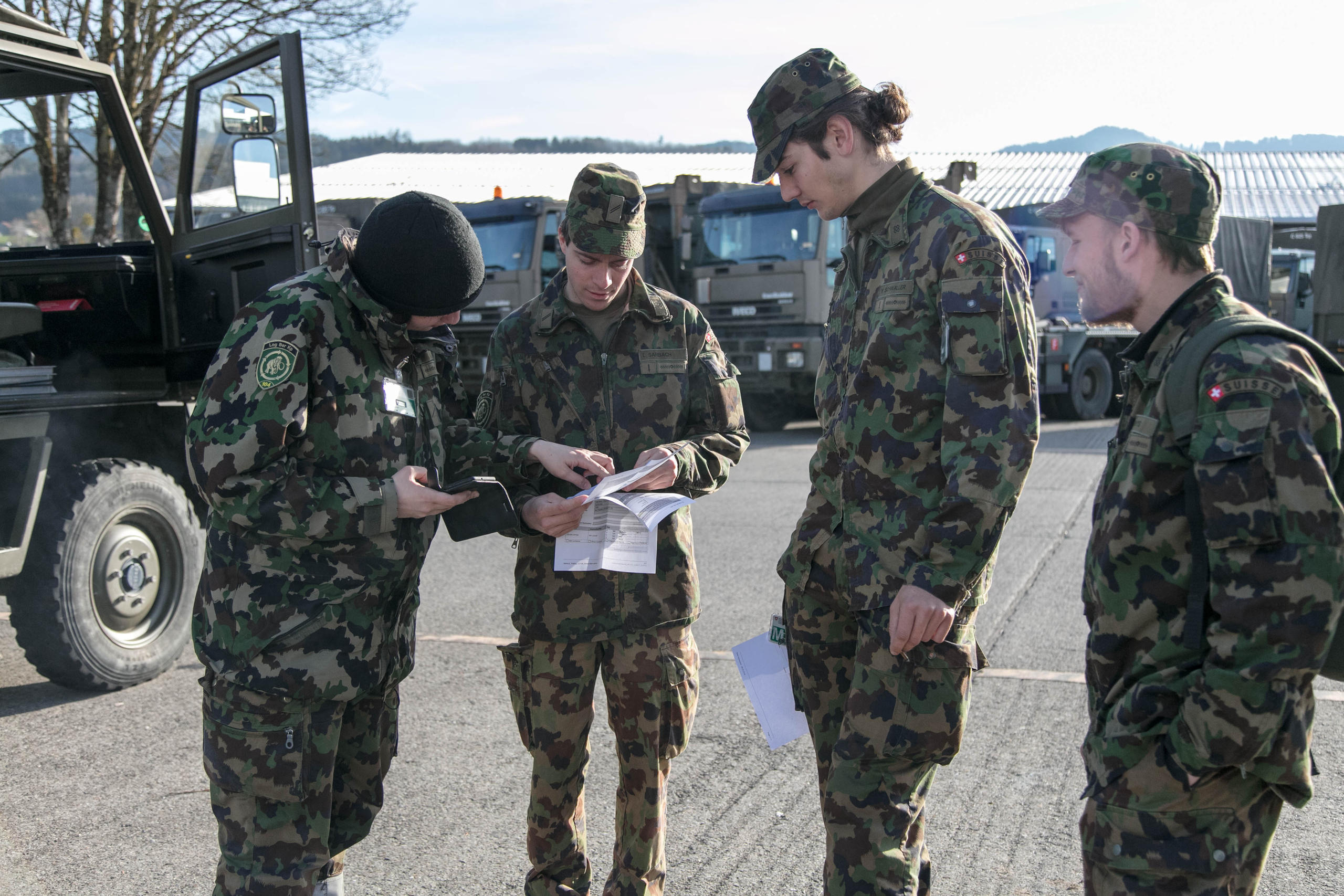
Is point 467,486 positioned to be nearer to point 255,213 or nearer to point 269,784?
point 269,784

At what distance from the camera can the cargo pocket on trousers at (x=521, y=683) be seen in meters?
2.54

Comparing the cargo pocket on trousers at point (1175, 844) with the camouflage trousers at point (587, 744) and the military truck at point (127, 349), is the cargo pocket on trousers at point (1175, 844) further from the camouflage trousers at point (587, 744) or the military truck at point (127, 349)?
the military truck at point (127, 349)

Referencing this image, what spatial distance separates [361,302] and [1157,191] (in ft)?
4.75

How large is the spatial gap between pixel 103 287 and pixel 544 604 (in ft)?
11.6

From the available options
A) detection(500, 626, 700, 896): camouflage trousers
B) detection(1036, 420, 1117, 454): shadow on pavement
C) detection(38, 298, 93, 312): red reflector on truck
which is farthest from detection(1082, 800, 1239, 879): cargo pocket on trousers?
detection(1036, 420, 1117, 454): shadow on pavement

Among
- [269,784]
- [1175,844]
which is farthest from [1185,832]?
[269,784]

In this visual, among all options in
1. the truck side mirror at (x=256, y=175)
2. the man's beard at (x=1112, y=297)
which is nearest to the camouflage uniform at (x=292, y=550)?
the man's beard at (x=1112, y=297)

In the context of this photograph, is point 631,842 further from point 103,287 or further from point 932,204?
point 103,287

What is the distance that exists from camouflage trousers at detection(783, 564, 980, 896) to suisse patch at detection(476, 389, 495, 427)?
103cm

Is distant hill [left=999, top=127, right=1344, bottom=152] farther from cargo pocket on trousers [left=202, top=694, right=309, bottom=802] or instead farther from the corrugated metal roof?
cargo pocket on trousers [left=202, top=694, right=309, bottom=802]

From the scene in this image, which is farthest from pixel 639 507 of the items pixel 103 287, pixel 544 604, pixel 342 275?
pixel 103 287

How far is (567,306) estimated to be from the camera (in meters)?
2.63

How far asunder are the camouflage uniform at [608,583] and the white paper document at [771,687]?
0.18m

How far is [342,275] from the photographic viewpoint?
2.14 metres
